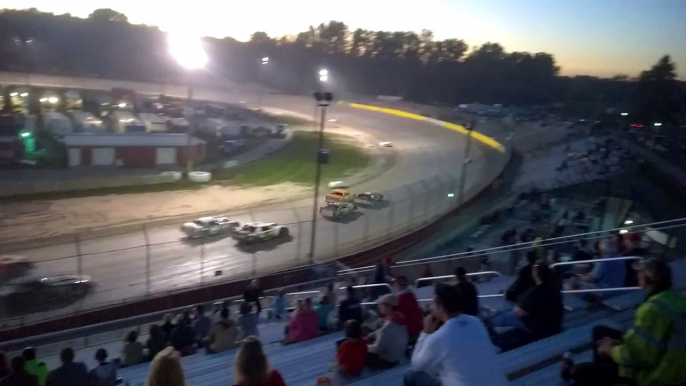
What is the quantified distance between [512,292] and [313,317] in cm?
239

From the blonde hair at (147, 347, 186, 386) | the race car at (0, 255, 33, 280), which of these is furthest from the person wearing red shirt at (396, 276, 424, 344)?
the race car at (0, 255, 33, 280)

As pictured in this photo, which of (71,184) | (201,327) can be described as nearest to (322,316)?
(201,327)

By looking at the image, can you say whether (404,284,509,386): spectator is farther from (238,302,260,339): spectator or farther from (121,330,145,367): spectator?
(121,330,145,367): spectator

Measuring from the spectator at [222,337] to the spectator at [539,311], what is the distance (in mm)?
3523

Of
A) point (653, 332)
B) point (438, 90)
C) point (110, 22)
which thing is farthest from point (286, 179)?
point (110, 22)

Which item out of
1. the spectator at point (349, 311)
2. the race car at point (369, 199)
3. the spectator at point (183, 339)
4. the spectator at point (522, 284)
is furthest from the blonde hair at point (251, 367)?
the race car at point (369, 199)

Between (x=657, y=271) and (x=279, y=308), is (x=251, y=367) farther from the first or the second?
(x=279, y=308)

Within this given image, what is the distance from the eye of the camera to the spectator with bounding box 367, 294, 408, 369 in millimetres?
4472

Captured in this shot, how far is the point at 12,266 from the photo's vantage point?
12609 millimetres

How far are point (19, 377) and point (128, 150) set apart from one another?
22.7 m

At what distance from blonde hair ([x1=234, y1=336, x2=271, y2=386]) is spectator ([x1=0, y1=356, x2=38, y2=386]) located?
9.63ft

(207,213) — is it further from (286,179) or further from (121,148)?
(121,148)

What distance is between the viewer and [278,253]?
15.5 m

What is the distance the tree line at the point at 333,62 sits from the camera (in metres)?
54.3
